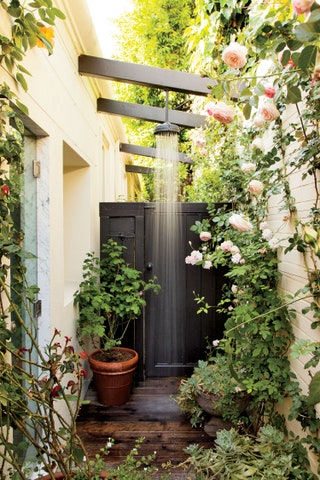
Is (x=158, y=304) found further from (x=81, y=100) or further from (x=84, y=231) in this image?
(x=81, y=100)

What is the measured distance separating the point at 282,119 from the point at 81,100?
1779mm

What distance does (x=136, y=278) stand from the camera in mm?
3439

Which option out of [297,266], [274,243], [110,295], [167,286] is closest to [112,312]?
[110,295]

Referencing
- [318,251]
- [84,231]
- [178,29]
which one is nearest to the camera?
[318,251]

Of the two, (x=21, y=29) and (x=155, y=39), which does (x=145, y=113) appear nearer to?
(x=21, y=29)

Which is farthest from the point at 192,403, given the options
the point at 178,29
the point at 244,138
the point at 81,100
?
the point at 178,29

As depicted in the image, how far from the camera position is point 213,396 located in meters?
2.46

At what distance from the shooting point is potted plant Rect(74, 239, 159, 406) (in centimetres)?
291

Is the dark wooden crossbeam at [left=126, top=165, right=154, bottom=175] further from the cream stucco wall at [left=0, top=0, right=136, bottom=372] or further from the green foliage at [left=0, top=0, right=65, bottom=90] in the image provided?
the green foliage at [left=0, top=0, right=65, bottom=90]

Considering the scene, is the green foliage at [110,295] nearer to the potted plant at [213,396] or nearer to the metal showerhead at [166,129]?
the potted plant at [213,396]

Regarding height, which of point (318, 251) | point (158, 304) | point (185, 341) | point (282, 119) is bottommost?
point (185, 341)

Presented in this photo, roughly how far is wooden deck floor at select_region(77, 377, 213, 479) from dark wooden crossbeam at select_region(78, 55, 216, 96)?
8.78ft

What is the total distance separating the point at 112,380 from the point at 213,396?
91cm

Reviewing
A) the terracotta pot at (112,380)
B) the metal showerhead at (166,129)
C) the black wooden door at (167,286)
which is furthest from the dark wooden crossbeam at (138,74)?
the terracotta pot at (112,380)
